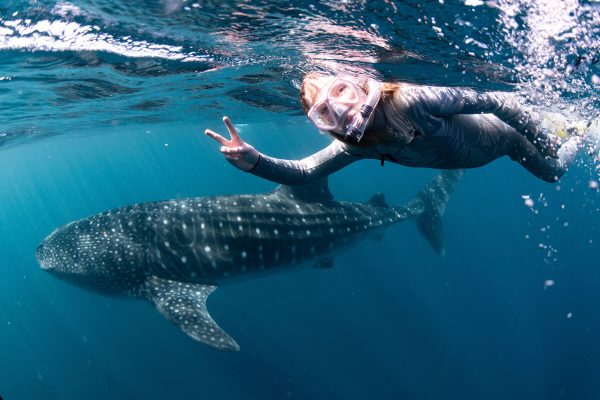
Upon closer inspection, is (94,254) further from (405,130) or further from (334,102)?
(405,130)

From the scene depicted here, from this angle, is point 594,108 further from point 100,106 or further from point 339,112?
point 100,106

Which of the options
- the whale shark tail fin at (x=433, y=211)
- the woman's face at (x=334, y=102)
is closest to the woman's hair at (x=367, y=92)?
the woman's face at (x=334, y=102)

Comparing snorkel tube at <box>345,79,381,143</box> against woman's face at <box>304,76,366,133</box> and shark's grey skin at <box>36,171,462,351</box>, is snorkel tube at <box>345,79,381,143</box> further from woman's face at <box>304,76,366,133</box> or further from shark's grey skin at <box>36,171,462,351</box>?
shark's grey skin at <box>36,171,462,351</box>

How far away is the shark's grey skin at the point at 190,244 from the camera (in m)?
7.55

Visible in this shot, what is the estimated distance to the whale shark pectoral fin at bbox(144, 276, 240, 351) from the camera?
20.3 ft

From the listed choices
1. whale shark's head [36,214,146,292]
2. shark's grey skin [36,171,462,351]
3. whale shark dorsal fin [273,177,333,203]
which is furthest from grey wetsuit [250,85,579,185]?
whale shark's head [36,214,146,292]

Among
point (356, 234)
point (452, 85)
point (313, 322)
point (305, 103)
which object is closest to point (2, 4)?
point (305, 103)

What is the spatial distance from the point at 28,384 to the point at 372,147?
21.8 metres

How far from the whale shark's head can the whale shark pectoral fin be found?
61cm

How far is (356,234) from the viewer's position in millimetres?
9305

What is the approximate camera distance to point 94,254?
7.86 metres

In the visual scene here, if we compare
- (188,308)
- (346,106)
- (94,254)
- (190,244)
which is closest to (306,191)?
(190,244)

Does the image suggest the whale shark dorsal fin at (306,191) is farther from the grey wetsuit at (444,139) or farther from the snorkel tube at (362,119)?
the snorkel tube at (362,119)

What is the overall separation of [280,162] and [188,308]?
13.0ft
